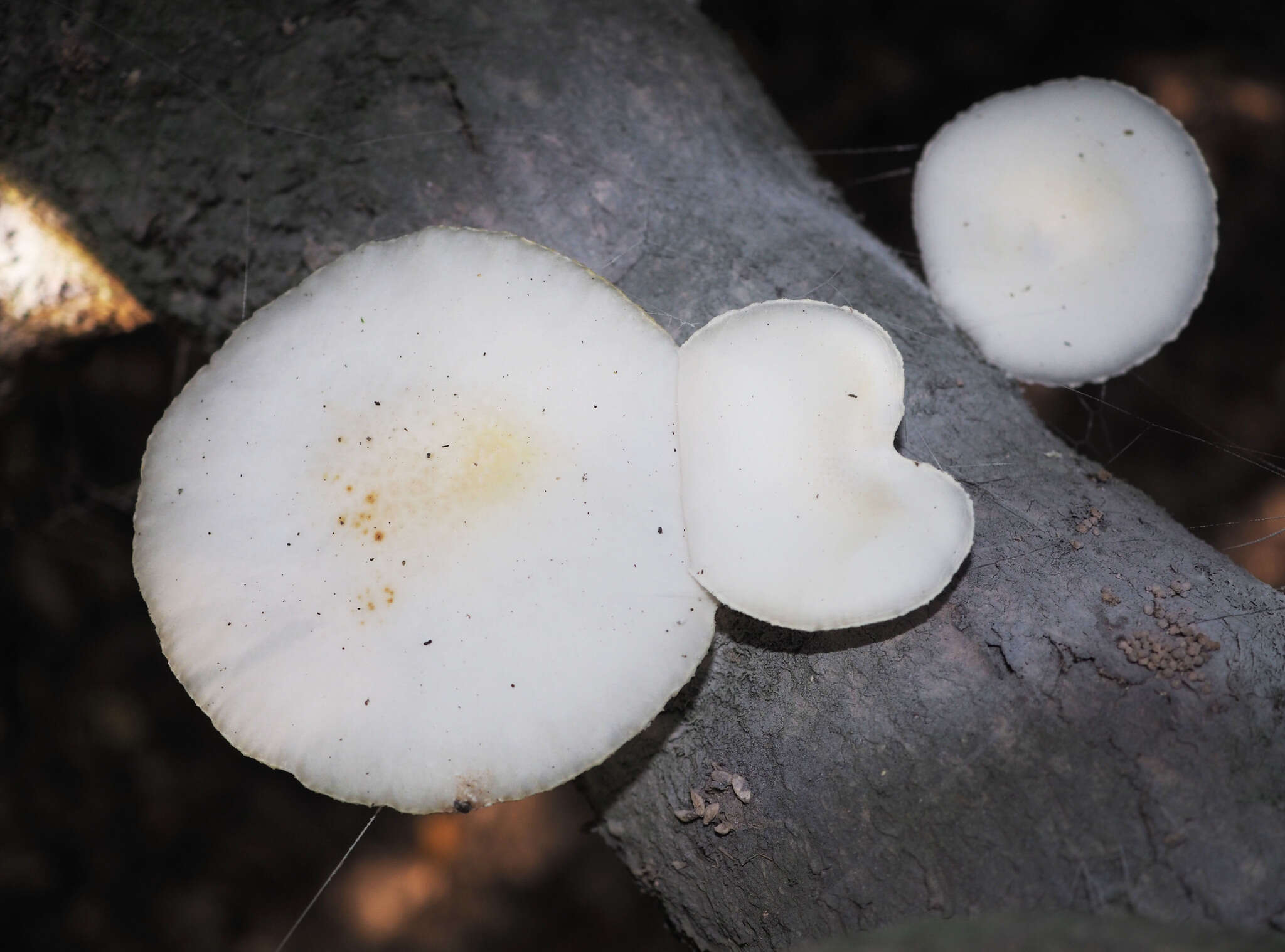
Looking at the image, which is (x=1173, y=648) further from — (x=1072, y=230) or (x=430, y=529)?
(x=430, y=529)

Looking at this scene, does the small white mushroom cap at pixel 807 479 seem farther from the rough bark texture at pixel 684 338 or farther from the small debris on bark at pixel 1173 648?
the small debris on bark at pixel 1173 648

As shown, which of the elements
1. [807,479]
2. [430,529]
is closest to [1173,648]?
[807,479]

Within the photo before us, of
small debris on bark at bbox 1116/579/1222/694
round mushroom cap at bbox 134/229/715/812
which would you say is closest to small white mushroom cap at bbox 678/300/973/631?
round mushroom cap at bbox 134/229/715/812

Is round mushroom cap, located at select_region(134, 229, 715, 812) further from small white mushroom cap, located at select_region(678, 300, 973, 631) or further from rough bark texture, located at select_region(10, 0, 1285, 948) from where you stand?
rough bark texture, located at select_region(10, 0, 1285, 948)

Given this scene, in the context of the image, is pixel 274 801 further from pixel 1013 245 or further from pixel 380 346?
pixel 1013 245

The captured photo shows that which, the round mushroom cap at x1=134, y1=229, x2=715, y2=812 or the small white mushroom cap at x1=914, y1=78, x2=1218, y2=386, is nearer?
the round mushroom cap at x1=134, y1=229, x2=715, y2=812

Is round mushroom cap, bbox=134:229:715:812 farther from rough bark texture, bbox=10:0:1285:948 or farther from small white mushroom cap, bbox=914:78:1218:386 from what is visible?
small white mushroom cap, bbox=914:78:1218:386

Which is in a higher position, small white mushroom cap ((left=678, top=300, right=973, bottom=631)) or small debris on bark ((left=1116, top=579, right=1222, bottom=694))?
small white mushroom cap ((left=678, top=300, right=973, bottom=631))
